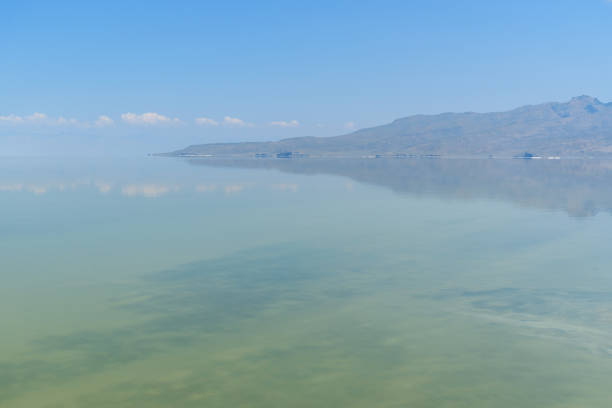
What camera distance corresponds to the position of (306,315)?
58.6ft

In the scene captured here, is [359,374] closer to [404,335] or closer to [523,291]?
[404,335]

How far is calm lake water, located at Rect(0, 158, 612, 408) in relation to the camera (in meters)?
12.7

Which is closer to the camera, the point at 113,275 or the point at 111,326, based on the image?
the point at 111,326

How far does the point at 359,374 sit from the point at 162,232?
25.0 metres

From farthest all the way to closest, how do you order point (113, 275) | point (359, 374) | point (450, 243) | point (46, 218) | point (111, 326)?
point (46, 218) → point (450, 243) → point (113, 275) → point (111, 326) → point (359, 374)

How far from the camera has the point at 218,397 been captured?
39.9ft

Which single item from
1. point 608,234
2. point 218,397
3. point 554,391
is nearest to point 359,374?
point 218,397

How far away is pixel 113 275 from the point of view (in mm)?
23438

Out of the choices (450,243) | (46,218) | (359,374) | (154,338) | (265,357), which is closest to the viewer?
(359,374)

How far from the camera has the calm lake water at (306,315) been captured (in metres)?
12.7

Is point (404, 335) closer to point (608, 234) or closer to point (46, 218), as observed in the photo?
point (608, 234)

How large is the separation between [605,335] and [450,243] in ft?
51.8

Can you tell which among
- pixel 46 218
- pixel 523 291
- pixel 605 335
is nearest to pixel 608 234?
pixel 523 291

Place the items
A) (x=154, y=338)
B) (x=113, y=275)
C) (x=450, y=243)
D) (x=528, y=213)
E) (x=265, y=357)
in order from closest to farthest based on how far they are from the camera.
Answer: (x=265, y=357), (x=154, y=338), (x=113, y=275), (x=450, y=243), (x=528, y=213)
